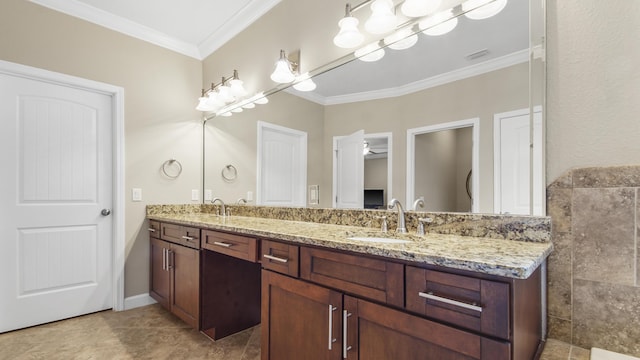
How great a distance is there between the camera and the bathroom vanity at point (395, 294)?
83 centimetres

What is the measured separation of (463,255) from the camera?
0.91 m

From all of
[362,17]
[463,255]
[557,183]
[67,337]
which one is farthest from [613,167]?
[67,337]

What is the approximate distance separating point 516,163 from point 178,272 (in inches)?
88.9

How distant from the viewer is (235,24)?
9.00ft

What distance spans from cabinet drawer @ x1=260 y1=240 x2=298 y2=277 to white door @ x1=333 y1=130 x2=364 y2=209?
595 mm

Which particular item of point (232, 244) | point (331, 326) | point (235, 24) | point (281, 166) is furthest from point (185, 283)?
point (235, 24)

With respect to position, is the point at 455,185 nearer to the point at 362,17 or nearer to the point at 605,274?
the point at 605,274

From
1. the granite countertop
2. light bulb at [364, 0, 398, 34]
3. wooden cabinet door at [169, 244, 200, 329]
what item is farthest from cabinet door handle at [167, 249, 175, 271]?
light bulb at [364, 0, 398, 34]

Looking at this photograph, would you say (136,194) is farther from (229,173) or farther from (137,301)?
(137,301)

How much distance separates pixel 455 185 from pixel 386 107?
1.98 ft

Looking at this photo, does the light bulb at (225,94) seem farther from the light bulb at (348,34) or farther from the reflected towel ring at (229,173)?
the light bulb at (348,34)

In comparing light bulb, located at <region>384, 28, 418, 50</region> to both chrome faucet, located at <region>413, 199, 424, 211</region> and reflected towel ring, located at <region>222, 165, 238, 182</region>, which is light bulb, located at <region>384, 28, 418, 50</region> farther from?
reflected towel ring, located at <region>222, 165, 238, 182</region>

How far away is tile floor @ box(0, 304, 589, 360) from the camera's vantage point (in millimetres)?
1898

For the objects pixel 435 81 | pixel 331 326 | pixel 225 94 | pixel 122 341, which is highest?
pixel 225 94
